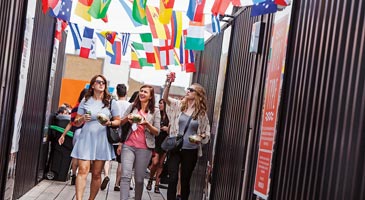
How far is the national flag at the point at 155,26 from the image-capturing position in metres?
11.3

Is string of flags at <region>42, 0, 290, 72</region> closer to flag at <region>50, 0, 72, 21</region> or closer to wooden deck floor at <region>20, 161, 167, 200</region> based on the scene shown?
flag at <region>50, 0, 72, 21</region>

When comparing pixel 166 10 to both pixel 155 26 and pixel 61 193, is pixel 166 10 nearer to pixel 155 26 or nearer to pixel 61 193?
pixel 155 26

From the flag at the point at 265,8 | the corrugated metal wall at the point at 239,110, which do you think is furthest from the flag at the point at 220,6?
the flag at the point at 265,8

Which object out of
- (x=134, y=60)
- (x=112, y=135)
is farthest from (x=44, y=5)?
(x=134, y=60)

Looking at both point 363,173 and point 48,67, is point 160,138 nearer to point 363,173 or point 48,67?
point 48,67

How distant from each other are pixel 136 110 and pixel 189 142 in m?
0.85

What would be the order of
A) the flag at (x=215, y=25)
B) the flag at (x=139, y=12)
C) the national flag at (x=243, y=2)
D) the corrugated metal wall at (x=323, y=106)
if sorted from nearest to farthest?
1. the corrugated metal wall at (x=323, y=106)
2. the national flag at (x=243, y=2)
3. the flag at (x=215, y=25)
4. the flag at (x=139, y=12)

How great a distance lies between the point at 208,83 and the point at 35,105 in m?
3.20

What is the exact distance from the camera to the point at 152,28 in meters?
11.4

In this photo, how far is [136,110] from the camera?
863 centimetres

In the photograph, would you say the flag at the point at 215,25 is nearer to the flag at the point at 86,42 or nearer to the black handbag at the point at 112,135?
the black handbag at the point at 112,135

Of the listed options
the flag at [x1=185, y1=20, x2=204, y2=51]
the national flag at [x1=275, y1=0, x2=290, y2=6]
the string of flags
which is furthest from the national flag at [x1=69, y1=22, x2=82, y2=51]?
the national flag at [x1=275, y1=0, x2=290, y2=6]

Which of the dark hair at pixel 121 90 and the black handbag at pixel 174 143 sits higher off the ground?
the dark hair at pixel 121 90

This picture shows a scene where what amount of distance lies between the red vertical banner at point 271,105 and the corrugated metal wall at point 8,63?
2479 millimetres
